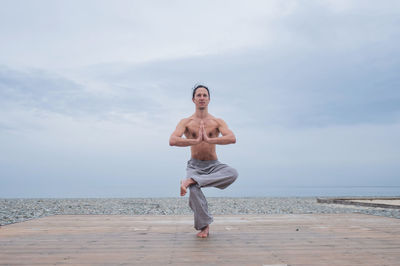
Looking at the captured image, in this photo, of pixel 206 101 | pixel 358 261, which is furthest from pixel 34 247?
pixel 358 261

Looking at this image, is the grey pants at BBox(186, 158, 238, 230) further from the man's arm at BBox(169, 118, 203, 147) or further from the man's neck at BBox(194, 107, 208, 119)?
the man's neck at BBox(194, 107, 208, 119)

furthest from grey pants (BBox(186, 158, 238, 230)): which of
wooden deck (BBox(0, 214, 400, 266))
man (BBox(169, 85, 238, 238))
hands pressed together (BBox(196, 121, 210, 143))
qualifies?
hands pressed together (BBox(196, 121, 210, 143))

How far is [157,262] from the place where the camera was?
10.2 ft

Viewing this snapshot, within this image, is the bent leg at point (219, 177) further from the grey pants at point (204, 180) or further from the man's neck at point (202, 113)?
the man's neck at point (202, 113)

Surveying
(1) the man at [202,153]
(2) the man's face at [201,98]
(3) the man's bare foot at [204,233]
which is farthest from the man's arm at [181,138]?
(3) the man's bare foot at [204,233]

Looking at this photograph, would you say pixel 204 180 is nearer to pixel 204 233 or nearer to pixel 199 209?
pixel 199 209

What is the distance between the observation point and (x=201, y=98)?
16.6 ft

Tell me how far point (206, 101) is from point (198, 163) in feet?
2.93

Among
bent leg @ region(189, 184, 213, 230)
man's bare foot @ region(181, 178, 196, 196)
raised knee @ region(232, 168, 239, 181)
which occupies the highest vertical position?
raised knee @ region(232, 168, 239, 181)

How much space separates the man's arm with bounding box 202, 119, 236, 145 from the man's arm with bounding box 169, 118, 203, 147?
10 cm

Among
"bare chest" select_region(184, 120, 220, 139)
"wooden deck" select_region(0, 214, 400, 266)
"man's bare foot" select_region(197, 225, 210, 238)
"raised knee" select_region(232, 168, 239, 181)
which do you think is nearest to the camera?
"wooden deck" select_region(0, 214, 400, 266)

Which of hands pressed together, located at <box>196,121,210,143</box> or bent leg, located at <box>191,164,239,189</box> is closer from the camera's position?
hands pressed together, located at <box>196,121,210,143</box>

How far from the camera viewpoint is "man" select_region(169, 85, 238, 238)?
4.62 meters

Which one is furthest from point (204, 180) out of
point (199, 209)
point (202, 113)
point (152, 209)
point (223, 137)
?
point (152, 209)
